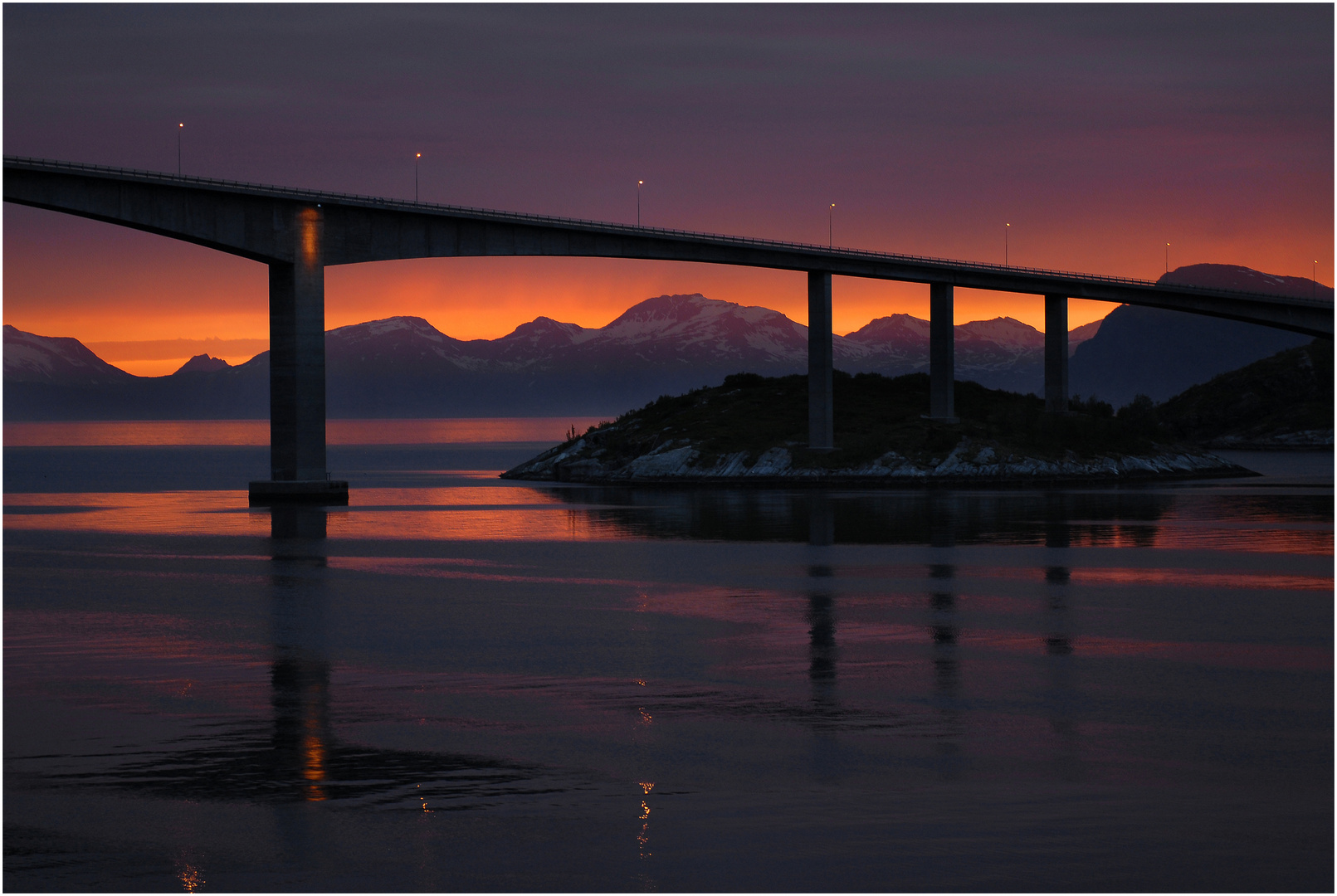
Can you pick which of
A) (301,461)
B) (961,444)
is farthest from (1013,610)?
(961,444)

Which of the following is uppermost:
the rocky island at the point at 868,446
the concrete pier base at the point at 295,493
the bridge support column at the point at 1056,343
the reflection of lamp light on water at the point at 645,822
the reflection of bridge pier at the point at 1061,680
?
the bridge support column at the point at 1056,343

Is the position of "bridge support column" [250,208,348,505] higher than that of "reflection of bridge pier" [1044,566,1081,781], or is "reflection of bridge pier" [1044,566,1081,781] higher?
"bridge support column" [250,208,348,505]

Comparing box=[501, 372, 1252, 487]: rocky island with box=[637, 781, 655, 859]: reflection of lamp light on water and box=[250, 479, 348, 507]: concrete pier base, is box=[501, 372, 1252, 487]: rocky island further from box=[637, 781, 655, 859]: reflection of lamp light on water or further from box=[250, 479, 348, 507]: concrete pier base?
box=[637, 781, 655, 859]: reflection of lamp light on water

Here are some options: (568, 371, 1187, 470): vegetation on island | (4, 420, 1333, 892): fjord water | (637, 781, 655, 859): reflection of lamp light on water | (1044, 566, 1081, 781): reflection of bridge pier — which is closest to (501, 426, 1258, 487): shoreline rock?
(568, 371, 1187, 470): vegetation on island

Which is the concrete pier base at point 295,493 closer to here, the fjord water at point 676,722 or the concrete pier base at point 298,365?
the concrete pier base at point 298,365

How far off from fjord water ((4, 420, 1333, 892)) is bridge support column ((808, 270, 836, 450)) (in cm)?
5482

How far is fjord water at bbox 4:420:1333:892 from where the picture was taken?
41.1 ft

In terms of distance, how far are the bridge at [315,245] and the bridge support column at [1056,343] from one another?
43.2 feet

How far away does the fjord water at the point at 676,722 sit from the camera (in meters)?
12.5

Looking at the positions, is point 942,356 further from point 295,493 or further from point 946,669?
point 946,669

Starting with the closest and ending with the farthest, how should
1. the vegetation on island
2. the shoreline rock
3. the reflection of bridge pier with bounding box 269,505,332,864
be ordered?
the reflection of bridge pier with bounding box 269,505,332,864
the shoreline rock
the vegetation on island

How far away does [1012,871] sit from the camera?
11969 millimetres

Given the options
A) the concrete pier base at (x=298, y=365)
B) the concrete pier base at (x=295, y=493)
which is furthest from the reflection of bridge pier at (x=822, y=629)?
the concrete pier base at (x=298, y=365)

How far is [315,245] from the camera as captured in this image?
73625mm
